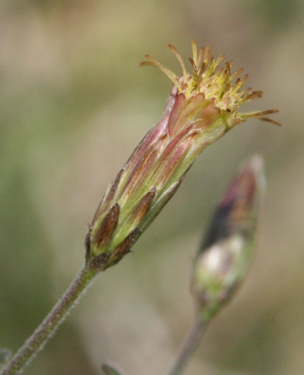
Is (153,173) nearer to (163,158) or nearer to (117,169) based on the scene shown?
(163,158)

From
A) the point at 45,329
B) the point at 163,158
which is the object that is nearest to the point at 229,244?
the point at 163,158

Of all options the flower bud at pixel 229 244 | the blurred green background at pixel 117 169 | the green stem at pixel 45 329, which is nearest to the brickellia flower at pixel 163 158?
the green stem at pixel 45 329

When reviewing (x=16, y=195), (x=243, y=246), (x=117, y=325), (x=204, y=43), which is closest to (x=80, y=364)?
(x=117, y=325)

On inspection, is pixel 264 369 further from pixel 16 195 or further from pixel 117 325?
pixel 16 195

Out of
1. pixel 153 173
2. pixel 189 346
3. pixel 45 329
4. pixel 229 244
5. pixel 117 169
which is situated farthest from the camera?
pixel 117 169

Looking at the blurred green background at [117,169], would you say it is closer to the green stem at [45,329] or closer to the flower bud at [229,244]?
the flower bud at [229,244]

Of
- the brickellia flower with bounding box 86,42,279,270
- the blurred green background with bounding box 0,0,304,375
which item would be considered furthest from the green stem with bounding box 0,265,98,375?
the blurred green background with bounding box 0,0,304,375
